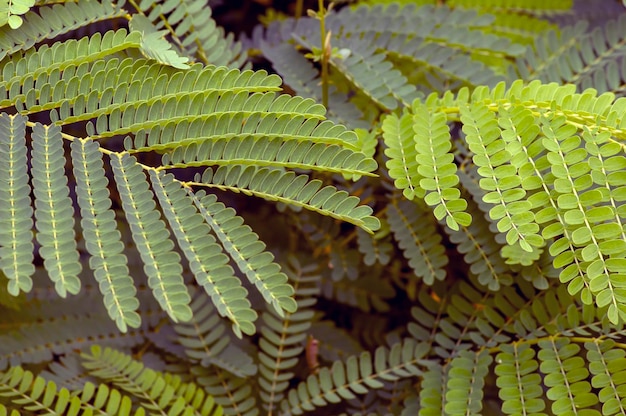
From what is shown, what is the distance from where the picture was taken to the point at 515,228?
0.74 metres

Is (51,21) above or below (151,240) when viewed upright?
above

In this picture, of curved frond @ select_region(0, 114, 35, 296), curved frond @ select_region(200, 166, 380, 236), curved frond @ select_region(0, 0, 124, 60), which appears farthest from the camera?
curved frond @ select_region(0, 0, 124, 60)

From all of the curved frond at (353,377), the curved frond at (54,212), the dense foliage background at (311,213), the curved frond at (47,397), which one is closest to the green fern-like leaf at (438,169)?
the dense foliage background at (311,213)

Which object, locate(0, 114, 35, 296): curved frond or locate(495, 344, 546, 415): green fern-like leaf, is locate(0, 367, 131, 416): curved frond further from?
locate(495, 344, 546, 415): green fern-like leaf

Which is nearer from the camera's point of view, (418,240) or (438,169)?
(438,169)

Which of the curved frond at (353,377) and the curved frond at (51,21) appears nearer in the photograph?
the curved frond at (51,21)

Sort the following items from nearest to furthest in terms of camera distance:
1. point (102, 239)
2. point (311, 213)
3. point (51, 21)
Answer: point (102, 239), point (51, 21), point (311, 213)

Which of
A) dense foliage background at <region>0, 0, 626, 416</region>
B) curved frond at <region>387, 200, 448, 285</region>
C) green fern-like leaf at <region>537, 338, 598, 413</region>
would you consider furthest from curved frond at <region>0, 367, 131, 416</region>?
green fern-like leaf at <region>537, 338, 598, 413</region>

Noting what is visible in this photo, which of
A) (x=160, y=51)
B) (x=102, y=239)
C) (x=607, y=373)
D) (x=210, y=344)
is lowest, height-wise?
(x=607, y=373)

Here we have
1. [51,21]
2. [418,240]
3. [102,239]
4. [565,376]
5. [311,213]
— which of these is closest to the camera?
[102,239]

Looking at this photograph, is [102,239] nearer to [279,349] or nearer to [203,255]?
[203,255]

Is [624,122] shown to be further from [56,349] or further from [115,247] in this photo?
[56,349]

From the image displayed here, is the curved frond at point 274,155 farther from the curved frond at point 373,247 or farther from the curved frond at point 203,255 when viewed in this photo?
the curved frond at point 373,247

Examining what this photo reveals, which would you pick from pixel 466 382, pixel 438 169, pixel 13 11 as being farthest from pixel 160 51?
pixel 466 382
